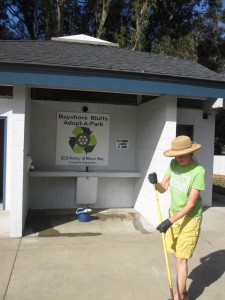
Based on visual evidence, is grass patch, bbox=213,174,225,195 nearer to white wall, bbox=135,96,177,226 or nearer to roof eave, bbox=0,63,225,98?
white wall, bbox=135,96,177,226

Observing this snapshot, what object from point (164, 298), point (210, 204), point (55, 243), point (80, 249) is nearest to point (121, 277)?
point (164, 298)

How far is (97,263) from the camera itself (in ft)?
15.4

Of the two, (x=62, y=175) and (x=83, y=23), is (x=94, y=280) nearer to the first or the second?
(x=62, y=175)

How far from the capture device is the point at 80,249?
17.0ft

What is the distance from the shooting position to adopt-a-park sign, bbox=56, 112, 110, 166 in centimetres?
780

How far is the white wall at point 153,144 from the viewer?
253 inches

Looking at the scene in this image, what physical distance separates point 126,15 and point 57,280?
1579cm

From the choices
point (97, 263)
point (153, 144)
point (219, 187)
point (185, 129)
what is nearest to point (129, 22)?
point (219, 187)

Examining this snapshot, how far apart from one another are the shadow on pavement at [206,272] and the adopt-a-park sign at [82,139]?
145 inches

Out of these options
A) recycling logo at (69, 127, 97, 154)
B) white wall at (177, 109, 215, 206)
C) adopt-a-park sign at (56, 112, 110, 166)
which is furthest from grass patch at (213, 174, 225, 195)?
recycling logo at (69, 127, 97, 154)

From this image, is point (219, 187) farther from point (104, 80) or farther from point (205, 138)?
point (104, 80)

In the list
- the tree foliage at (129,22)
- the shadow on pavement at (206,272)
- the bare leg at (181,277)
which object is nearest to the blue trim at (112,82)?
A: the shadow on pavement at (206,272)

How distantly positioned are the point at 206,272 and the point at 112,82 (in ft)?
11.0

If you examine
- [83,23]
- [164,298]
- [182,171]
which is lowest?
[164,298]
